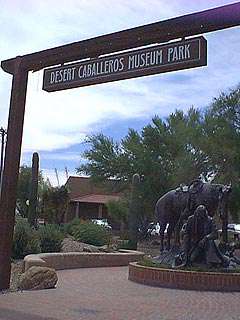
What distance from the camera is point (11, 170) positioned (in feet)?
36.8

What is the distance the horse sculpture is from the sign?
18.6 feet

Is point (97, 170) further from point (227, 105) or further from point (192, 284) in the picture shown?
point (192, 284)

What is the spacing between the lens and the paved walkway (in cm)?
894

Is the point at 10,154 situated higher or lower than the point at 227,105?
lower

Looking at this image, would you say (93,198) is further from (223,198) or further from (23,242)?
(223,198)

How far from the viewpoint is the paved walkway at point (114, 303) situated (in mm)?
8938

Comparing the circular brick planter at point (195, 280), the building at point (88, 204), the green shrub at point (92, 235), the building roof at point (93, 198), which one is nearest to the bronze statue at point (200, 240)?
the circular brick planter at point (195, 280)

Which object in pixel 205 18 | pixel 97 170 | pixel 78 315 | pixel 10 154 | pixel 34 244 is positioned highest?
pixel 97 170

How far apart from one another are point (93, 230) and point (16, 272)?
30.2 feet

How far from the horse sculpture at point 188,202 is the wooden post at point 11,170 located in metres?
5.49

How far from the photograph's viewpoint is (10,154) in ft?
37.0

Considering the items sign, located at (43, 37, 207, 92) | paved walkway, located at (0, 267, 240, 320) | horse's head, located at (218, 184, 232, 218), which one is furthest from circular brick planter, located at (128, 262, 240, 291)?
sign, located at (43, 37, 207, 92)

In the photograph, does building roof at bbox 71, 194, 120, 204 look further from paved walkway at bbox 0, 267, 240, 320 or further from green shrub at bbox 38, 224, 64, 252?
paved walkway at bbox 0, 267, 240, 320

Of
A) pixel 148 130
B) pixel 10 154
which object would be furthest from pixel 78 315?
pixel 148 130
